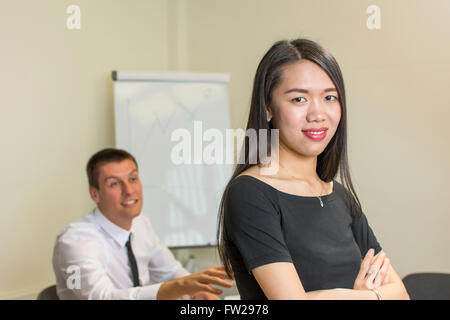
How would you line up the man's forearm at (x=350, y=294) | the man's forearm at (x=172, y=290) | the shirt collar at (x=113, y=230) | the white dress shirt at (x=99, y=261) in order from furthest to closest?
1. the shirt collar at (x=113, y=230)
2. the white dress shirt at (x=99, y=261)
3. the man's forearm at (x=172, y=290)
4. the man's forearm at (x=350, y=294)

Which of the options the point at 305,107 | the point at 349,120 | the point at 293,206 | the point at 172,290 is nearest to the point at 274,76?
the point at 305,107

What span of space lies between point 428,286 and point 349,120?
129 cm

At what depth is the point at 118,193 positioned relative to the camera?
2594mm

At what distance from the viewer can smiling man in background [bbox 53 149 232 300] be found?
2.20 metres

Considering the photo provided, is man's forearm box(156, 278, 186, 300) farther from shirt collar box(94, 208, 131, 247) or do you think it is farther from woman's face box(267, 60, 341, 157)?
woman's face box(267, 60, 341, 157)

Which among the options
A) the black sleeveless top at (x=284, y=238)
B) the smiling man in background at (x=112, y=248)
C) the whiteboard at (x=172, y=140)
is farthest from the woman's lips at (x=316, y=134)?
the whiteboard at (x=172, y=140)

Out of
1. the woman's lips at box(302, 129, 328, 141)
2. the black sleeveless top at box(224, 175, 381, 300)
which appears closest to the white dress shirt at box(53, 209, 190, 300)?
the black sleeveless top at box(224, 175, 381, 300)

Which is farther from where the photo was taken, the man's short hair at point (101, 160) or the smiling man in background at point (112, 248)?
the man's short hair at point (101, 160)

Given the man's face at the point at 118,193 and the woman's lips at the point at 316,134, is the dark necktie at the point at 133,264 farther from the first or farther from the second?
the woman's lips at the point at 316,134

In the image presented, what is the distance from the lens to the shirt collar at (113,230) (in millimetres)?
2508

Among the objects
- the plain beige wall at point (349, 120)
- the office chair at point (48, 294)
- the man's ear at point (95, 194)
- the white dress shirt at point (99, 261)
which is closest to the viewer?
the white dress shirt at point (99, 261)

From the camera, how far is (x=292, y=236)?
0.97 meters

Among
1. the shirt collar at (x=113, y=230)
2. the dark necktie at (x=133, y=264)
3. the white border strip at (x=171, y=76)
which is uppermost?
the white border strip at (x=171, y=76)

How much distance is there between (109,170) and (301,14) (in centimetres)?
182
